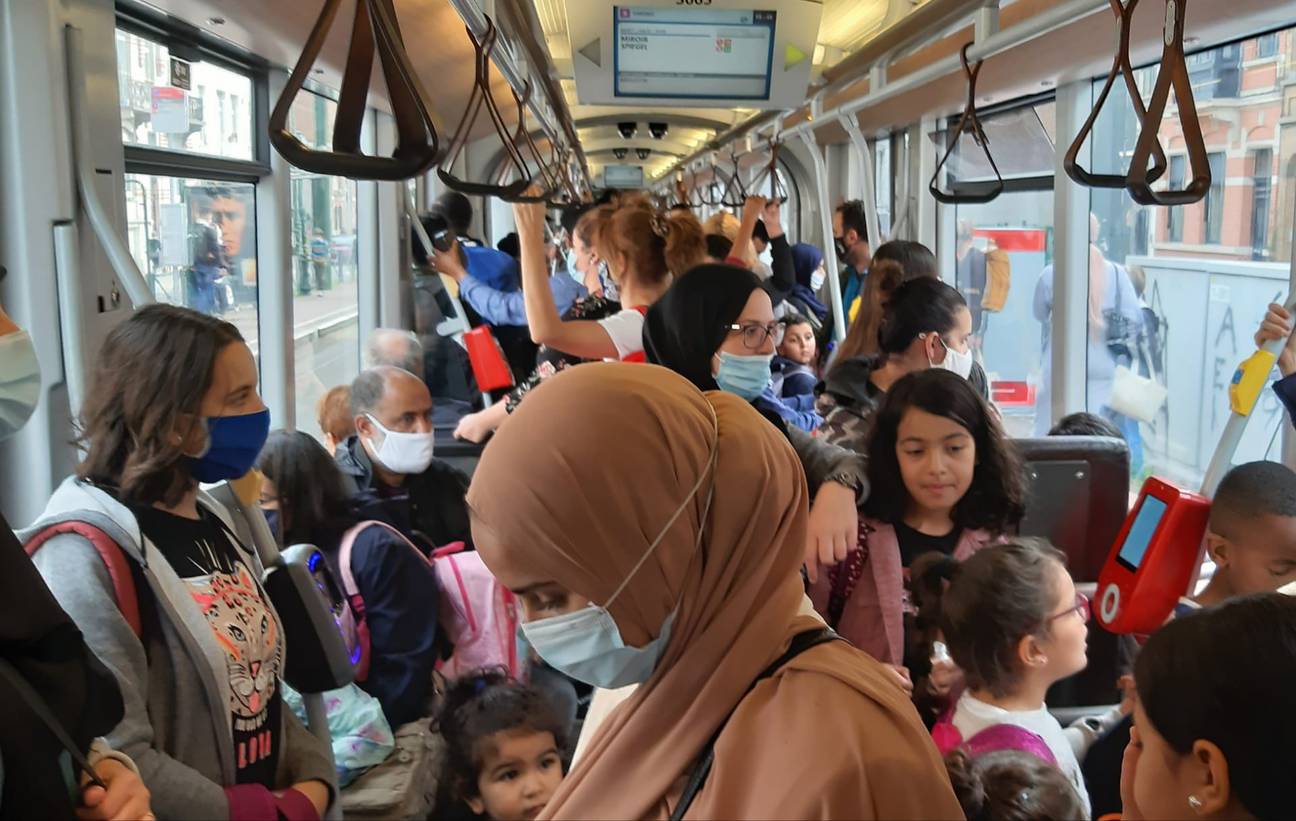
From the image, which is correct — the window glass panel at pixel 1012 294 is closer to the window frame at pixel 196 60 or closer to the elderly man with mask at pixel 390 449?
the elderly man with mask at pixel 390 449

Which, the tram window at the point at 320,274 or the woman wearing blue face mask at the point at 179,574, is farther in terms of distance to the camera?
the tram window at the point at 320,274

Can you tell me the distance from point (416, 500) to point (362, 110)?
7.28 ft

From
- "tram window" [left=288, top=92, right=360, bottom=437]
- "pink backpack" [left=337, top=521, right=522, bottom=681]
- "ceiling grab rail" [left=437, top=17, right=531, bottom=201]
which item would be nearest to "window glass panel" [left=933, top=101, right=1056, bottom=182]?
"ceiling grab rail" [left=437, top=17, right=531, bottom=201]

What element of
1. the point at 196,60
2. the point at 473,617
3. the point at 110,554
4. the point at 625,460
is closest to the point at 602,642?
the point at 625,460

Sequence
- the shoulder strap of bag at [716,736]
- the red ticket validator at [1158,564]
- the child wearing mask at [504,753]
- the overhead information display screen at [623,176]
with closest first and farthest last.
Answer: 1. the shoulder strap of bag at [716,736]
2. the red ticket validator at [1158,564]
3. the child wearing mask at [504,753]
4. the overhead information display screen at [623,176]

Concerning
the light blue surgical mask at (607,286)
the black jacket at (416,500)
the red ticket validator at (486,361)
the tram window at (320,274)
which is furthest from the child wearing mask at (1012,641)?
the tram window at (320,274)

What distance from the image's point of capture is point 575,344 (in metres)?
3.67

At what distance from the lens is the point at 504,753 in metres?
2.72

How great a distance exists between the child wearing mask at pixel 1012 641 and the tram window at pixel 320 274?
316 cm

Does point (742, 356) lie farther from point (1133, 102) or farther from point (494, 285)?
point (494, 285)

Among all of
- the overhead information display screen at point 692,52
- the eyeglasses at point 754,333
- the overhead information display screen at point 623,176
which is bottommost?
the eyeglasses at point 754,333

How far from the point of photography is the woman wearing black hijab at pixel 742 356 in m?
2.42

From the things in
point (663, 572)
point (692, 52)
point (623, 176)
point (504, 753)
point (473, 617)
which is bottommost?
point (504, 753)

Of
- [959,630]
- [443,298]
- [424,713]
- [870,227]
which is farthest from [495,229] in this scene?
[959,630]
